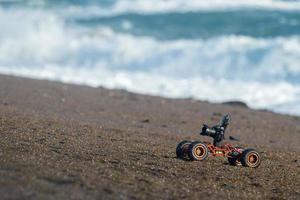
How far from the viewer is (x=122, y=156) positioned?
11.8 meters

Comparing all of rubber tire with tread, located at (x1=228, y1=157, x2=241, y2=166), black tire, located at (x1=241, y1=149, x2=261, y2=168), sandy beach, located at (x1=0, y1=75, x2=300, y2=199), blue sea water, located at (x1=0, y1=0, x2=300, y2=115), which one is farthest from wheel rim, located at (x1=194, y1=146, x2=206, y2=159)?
blue sea water, located at (x1=0, y1=0, x2=300, y2=115)

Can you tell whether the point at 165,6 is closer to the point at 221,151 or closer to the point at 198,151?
the point at 221,151

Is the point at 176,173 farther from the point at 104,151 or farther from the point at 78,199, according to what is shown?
the point at 78,199

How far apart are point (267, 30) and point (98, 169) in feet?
95.9

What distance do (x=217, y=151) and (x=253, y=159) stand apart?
55 centimetres

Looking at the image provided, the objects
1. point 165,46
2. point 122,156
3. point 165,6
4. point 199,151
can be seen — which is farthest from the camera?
point 165,6

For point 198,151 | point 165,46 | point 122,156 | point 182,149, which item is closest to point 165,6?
point 165,46

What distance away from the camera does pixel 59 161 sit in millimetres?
10688

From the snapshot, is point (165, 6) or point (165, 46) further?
point (165, 6)

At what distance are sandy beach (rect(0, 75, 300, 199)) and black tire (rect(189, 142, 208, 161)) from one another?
0.38 ft

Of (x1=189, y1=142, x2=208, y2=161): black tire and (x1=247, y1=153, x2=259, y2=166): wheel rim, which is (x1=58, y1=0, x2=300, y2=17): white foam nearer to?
(x1=247, y1=153, x2=259, y2=166): wheel rim

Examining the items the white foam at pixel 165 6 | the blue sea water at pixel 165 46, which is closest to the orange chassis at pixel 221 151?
the blue sea water at pixel 165 46

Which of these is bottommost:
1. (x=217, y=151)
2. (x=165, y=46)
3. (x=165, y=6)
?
(x=217, y=151)

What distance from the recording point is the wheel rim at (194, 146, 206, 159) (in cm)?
1190
